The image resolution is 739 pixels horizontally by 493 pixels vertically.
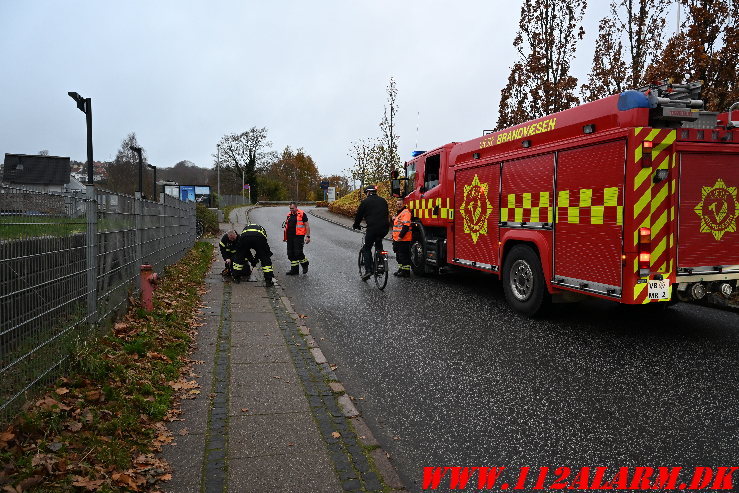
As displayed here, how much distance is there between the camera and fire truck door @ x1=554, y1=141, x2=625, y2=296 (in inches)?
242

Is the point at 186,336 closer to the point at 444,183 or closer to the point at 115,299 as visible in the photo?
the point at 115,299

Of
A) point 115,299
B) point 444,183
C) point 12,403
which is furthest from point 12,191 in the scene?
point 444,183

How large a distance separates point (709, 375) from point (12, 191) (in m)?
5.83

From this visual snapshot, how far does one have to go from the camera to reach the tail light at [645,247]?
6.00 m

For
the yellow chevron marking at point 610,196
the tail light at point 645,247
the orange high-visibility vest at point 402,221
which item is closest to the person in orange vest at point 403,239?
the orange high-visibility vest at point 402,221

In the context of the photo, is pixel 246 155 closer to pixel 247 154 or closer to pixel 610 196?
pixel 247 154

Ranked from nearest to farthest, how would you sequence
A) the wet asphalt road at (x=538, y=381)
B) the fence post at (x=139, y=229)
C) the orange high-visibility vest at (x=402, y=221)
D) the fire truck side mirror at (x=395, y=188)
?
the wet asphalt road at (x=538, y=381), the fence post at (x=139, y=229), the orange high-visibility vest at (x=402, y=221), the fire truck side mirror at (x=395, y=188)

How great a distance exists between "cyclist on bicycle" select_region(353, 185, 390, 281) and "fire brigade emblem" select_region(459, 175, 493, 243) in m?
1.80

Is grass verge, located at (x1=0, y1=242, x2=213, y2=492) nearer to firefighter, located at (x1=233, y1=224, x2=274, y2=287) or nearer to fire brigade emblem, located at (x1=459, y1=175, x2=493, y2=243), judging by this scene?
firefighter, located at (x1=233, y1=224, x2=274, y2=287)

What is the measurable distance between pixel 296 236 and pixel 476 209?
4.78 metres

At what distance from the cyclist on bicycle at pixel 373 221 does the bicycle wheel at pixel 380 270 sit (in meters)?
0.28

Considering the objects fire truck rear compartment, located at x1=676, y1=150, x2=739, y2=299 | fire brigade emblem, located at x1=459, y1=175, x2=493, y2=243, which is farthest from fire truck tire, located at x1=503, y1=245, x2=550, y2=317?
fire truck rear compartment, located at x1=676, y1=150, x2=739, y2=299

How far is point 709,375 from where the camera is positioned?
16.8ft

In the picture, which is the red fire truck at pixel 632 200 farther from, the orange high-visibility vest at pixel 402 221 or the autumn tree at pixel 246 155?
the autumn tree at pixel 246 155
